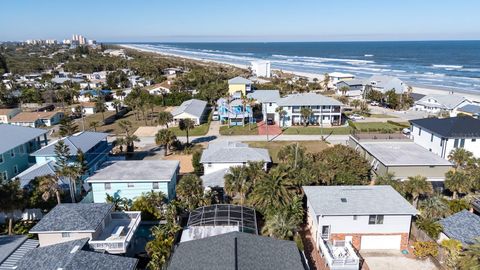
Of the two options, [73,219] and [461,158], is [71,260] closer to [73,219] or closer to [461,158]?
[73,219]

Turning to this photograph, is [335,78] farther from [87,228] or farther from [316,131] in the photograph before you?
[87,228]

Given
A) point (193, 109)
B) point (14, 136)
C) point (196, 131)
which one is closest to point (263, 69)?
point (193, 109)

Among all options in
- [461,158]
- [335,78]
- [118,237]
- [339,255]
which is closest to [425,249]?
[339,255]

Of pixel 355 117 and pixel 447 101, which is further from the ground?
pixel 447 101

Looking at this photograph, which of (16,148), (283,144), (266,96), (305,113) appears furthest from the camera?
(266,96)

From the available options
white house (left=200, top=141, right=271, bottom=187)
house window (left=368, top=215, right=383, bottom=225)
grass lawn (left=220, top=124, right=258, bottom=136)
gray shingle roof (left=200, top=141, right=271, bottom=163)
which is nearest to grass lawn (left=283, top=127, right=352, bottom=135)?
grass lawn (left=220, top=124, right=258, bottom=136)

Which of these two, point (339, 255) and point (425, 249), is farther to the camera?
point (425, 249)

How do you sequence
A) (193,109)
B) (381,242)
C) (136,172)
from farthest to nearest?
(193,109)
(136,172)
(381,242)

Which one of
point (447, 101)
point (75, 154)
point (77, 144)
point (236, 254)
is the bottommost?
point (236, 254)
